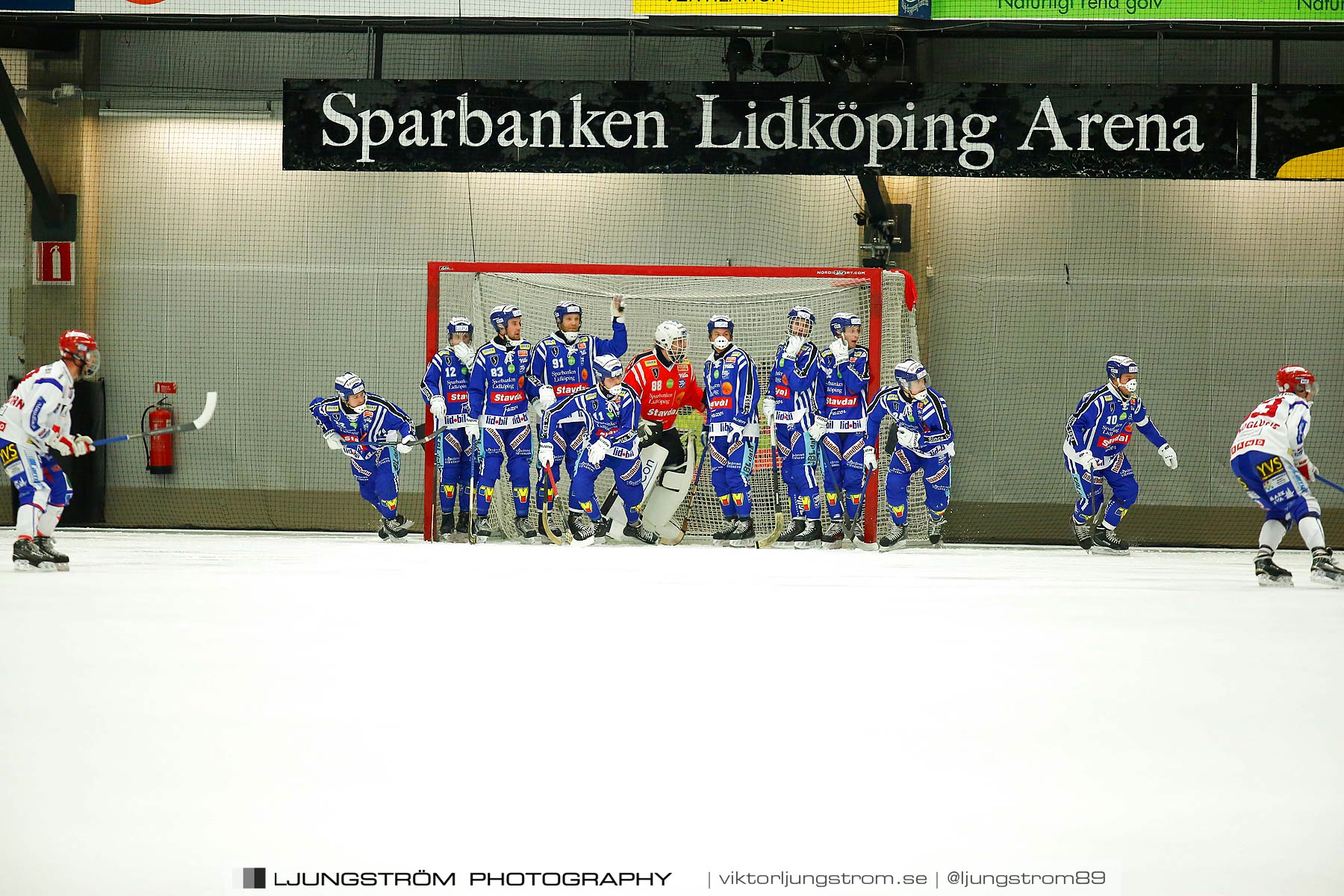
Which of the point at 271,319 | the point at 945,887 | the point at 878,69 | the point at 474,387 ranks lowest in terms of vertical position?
the point at 945,887

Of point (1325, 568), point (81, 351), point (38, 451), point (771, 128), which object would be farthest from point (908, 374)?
point (38, 451)

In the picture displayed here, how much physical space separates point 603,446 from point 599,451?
0.05 m

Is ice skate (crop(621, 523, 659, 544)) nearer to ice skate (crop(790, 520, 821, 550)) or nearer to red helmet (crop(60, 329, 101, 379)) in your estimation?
ice skate (crop(790, 520, 821, 550))

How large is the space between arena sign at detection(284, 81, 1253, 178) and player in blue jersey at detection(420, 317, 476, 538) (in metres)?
1.65

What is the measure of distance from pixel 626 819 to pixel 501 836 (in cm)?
29

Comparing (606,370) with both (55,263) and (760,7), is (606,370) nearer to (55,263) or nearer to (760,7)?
(760,7)

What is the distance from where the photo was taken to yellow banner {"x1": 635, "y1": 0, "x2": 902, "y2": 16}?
405 inches

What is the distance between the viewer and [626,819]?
9.38 feet

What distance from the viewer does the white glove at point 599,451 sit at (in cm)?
955

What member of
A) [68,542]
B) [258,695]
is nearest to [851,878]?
[258,695]

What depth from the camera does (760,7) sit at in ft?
34.1

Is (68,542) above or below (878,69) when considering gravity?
below

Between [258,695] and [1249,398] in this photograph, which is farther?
[1249,398]

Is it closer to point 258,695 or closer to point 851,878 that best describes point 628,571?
point 258,695
